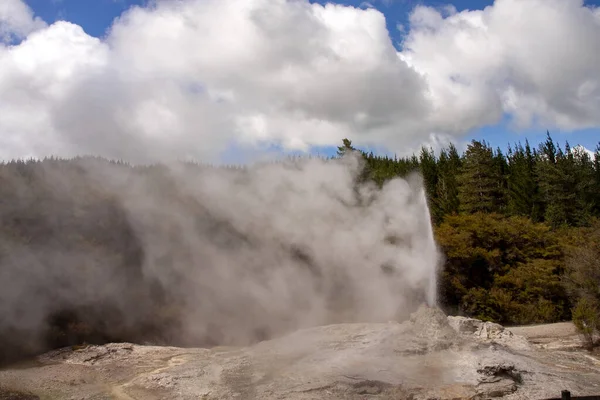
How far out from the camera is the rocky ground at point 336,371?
973cm

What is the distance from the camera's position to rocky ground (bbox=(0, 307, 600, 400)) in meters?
9.73

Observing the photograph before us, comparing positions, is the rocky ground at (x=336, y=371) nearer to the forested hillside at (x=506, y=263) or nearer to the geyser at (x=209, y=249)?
the geyser at (x=209, y=249)

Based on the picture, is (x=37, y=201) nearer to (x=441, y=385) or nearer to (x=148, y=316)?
(x=148, y=316)

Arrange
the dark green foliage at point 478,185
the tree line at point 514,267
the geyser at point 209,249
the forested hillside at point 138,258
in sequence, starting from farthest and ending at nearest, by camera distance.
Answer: the dark green foliage at point 478,185 < the tree line at point 514,267 < the forested hillside at point 138,258 < the geyser at point 209,249

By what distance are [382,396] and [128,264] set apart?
42.9ft

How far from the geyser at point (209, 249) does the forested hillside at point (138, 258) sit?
0.06 metres

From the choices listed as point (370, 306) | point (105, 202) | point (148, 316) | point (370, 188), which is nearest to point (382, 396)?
point (370, 306)

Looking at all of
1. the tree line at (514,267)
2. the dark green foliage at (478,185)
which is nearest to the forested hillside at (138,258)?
the tree line at (514,267)

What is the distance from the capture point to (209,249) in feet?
63.0

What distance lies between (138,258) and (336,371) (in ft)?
39.0

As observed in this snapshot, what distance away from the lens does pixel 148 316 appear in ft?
60.7

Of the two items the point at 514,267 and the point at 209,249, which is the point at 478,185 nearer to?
the point at 514,267

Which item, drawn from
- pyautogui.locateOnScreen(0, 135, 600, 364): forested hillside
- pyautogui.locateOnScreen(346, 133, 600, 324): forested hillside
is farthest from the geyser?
pyautogui.locateOnScreen(346, 133, 600, 324): forested hillside

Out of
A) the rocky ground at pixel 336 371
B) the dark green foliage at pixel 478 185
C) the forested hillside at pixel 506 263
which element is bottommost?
the rocky ground at pixel 336 371
